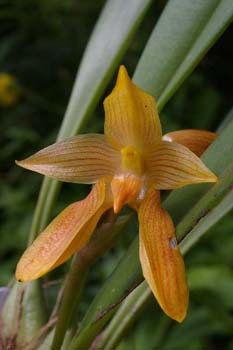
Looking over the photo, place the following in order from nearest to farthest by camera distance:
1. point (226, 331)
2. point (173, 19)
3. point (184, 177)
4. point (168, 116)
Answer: point (184, 177), point (173, 19), point (226, 331), point (168, 116)

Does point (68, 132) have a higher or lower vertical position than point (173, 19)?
lower

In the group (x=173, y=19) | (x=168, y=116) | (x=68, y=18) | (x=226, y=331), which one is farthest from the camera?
(x=68, y=18)

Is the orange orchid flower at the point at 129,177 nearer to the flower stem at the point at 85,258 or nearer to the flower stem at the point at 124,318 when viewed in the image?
the flower stem at the point at 85,258

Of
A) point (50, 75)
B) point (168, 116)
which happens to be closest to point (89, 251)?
point (168, 116)

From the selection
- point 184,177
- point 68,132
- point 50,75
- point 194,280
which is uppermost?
point 184,177

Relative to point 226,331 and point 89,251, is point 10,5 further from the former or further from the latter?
point 89,251

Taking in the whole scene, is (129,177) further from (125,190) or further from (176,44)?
(176,44)

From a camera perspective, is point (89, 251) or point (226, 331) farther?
point (226, 331)

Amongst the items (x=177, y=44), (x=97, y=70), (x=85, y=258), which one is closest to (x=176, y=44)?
(x=177, y=44)
